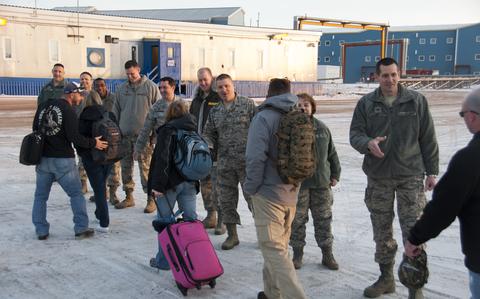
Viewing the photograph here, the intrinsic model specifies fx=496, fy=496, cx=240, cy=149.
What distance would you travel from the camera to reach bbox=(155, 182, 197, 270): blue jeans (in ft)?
15.4

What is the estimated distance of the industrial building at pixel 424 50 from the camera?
66.2 meters

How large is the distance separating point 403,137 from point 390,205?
0.61 m

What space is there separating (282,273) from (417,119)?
1722 mm

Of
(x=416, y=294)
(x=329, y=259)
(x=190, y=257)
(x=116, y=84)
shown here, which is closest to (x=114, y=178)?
(x=190, y=257)

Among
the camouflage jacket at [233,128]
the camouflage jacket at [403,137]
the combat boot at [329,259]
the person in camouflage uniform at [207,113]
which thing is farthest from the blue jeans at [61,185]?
the camouflage jacket at [403,137]

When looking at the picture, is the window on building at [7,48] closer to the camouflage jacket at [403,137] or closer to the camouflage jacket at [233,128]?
the camouflage jacket at [233,128]

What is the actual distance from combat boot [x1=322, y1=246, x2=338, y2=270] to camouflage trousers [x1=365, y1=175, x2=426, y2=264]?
0.65 meters

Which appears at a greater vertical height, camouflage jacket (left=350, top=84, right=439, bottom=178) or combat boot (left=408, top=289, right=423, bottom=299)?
camouflage jacket (left=350, top=84, right=439, bottom=178)

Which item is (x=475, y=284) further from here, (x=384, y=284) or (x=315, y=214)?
(x=315, y=214)

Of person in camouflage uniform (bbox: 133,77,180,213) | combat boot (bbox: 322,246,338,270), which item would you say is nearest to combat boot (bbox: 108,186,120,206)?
person in camouflage uniform (bbox: 133,77,180,213)

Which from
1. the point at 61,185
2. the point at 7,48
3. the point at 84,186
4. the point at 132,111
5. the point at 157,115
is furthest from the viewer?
the point at 7,48

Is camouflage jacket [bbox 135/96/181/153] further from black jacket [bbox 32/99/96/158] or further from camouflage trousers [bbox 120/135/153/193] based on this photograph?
black jacket [bbox 32/99/96/158]

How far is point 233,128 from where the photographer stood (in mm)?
5363

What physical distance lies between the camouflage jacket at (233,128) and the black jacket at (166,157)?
0.85m
